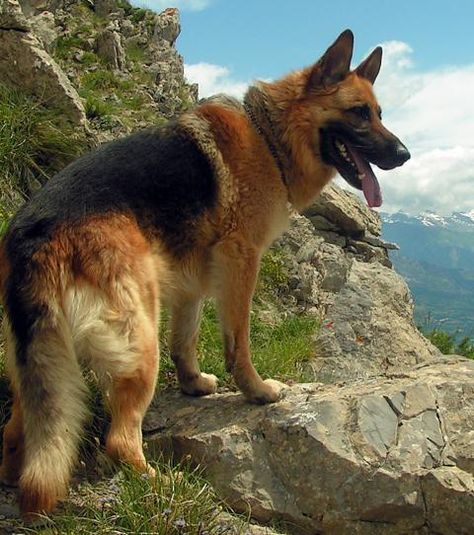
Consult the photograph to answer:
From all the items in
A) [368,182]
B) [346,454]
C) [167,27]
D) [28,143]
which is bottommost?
[346,454]

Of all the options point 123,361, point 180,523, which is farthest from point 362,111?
point 180,523

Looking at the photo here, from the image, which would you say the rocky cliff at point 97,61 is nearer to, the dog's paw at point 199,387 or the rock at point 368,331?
the rock at point 368,331

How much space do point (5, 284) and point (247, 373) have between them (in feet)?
6.18

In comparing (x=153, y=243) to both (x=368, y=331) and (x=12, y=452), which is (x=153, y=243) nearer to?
(x=12, y=452)

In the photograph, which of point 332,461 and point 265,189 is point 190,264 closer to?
point 265,189

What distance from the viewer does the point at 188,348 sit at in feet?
16.9

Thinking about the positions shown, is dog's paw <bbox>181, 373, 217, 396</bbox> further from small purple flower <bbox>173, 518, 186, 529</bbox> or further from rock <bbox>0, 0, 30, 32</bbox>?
rock <bbox>0, 0, 30, 32</bbox>

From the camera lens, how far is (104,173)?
411cm

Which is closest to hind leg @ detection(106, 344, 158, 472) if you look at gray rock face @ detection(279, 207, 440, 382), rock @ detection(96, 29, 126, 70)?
gray rock face @ detection(279, 207, 440, 382)

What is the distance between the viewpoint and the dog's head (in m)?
4.98

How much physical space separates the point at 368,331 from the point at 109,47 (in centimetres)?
957

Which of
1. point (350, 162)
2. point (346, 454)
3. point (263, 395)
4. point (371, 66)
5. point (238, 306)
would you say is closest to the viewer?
point (346, 454)

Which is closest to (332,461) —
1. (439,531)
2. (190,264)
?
(439,531)

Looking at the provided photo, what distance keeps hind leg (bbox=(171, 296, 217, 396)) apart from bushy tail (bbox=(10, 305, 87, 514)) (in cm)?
159
